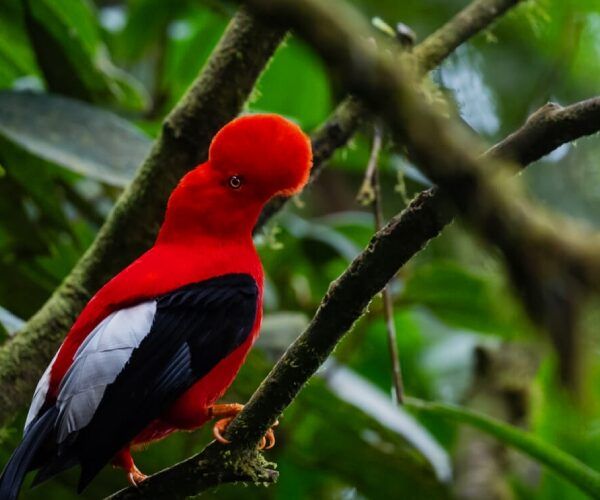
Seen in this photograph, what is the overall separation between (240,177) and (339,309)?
0.53 m

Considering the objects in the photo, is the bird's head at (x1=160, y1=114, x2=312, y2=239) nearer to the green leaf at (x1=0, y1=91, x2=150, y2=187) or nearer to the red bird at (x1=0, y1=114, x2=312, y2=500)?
the red bird at (x1=0, y1=114, x2=312, y2=500)

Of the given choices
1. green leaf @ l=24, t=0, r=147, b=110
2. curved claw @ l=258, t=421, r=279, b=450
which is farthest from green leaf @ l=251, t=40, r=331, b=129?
curved claw @ l=258, t=421, r=279, b=450

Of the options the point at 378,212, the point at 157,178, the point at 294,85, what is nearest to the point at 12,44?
the point at 294,85

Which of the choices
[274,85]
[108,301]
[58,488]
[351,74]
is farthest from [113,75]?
[351,74]

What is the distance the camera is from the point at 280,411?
129 cm

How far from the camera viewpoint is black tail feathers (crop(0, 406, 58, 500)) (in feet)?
4.55

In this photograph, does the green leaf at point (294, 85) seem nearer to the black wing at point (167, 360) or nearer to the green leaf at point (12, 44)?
the green leaf at point (12, 44)

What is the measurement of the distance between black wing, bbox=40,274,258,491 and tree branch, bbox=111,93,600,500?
10 centimetres

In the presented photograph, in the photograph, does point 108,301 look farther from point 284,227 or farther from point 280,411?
Result: point 284,227

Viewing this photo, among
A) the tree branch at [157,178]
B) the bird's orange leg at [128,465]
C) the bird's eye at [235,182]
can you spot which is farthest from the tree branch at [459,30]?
the bird's orange leg at [128,465]

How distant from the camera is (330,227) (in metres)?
3.12

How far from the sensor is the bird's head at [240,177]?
4.70 ft

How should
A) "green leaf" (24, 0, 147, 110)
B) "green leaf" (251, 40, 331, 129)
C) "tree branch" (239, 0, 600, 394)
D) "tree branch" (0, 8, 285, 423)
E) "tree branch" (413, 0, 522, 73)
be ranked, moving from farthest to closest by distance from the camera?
"green leaf" (251, 40, 331, 129)
"green leaf" (24, 0, 147, 110)
"tree branch" (413, 0, 522, 73)
"tree branch" (0, 8, 285, 423)
"tree branch" (239, 0, 600, 394)

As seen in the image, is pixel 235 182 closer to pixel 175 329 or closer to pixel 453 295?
pixel 175 329
